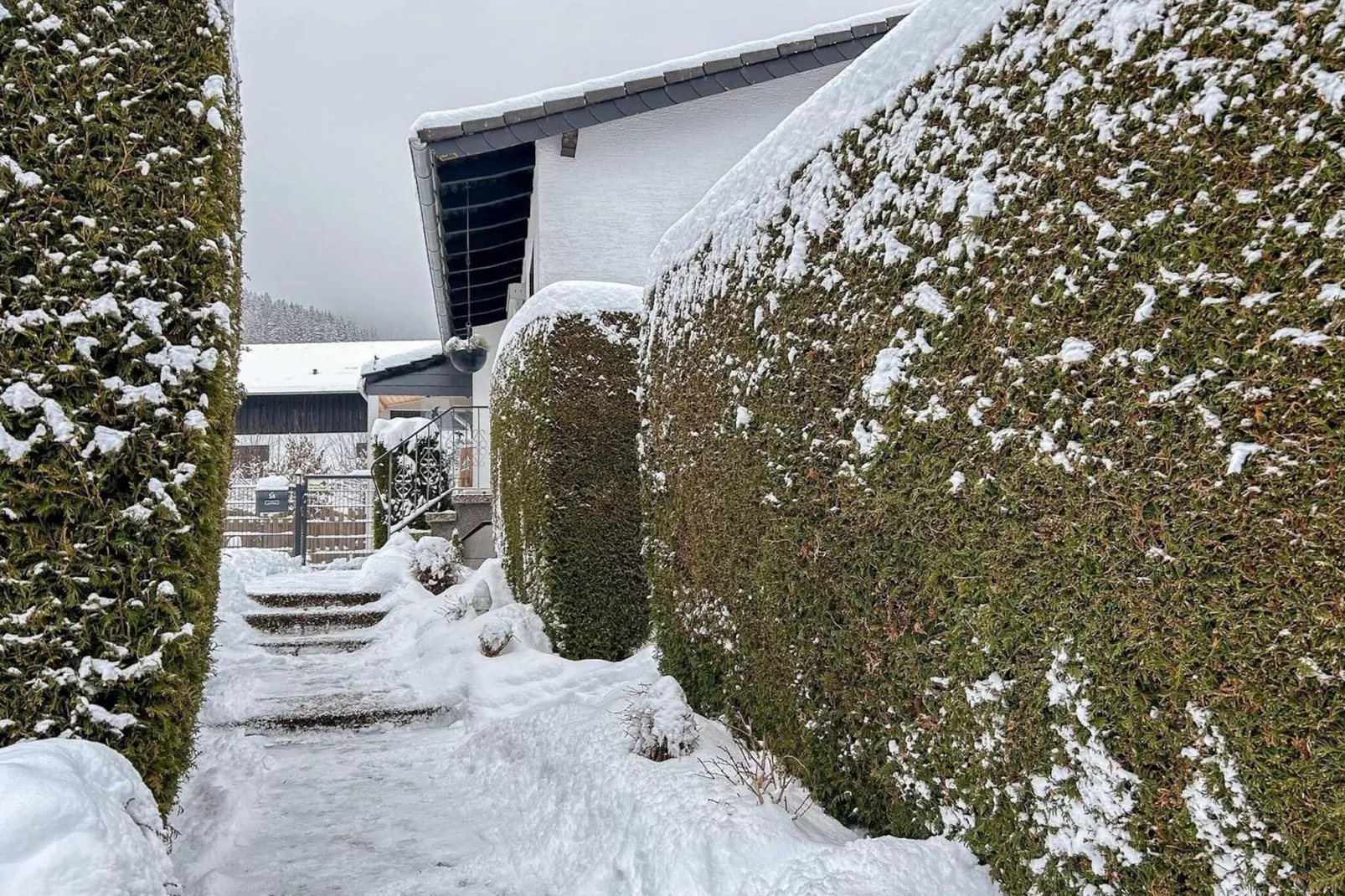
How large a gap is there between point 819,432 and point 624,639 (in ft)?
10.3

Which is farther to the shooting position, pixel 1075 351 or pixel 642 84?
pixel 642 84

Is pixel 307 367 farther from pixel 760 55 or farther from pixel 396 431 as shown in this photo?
pixel 760 55

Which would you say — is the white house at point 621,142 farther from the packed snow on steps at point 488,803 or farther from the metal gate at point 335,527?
the metal gate at point 335,527

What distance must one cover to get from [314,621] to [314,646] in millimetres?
371

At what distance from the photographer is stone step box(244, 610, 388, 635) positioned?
7035 mm

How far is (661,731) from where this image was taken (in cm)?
352

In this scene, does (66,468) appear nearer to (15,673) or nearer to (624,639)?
(15,673)

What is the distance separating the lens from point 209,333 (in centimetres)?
276

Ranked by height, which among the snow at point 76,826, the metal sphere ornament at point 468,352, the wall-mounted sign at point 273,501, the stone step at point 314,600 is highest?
the metal sphere ornament at point 468,352

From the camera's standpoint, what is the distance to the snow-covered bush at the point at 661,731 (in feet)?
11.4

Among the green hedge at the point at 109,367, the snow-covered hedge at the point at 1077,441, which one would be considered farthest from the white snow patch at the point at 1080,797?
the green hedge at the point at 109,367

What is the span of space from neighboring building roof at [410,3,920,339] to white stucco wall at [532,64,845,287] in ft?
0.95

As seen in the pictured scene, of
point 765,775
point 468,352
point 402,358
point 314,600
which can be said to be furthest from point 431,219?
point 765,775

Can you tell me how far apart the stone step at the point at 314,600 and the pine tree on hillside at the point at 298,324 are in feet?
131
